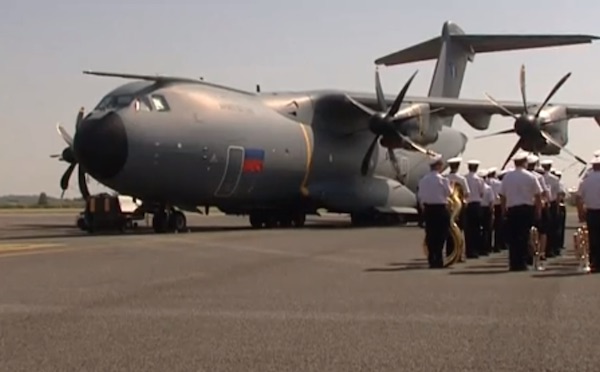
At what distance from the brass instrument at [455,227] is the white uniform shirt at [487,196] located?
1.59 metres

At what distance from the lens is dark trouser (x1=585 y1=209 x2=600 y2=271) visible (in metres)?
14.9

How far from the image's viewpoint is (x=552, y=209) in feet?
60.9

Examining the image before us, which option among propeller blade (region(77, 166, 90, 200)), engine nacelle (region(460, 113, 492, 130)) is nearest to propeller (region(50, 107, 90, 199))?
propeller blade (region(77, 166, 90, 200))

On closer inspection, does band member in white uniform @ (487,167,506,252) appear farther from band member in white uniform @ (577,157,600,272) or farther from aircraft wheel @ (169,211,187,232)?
aircraft wheel @ (169,211,187,232)

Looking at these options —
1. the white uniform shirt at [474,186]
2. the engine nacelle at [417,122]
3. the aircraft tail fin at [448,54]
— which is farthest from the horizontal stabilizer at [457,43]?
the white uniform shirt at [474,186]

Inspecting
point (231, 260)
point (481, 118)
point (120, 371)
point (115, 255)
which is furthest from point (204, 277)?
point (481, 118)

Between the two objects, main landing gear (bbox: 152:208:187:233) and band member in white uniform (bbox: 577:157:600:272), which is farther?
main landing gear (bbox: 152:208:187:233)

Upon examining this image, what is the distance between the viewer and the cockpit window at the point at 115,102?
27.4 meters

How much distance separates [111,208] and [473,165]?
633 inches

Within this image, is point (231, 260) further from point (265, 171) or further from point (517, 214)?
point (265, 171)

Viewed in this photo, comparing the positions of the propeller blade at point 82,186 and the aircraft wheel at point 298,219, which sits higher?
the propeller blade at point 82,186

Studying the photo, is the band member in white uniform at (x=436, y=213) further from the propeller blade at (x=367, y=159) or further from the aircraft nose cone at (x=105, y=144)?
the propeller blade at (x=367, y=159)

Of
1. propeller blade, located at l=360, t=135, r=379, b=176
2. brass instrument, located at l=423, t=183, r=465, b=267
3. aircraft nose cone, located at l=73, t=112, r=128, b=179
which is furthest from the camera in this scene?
propeller blade, located at l=360, t=135, r=379, b=176

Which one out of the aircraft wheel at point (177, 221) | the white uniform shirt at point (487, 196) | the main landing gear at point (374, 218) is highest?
the white uniform shirt at point (487, 196)
